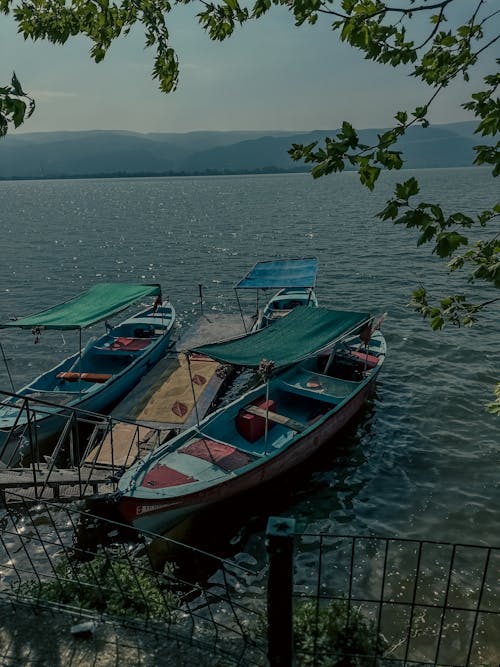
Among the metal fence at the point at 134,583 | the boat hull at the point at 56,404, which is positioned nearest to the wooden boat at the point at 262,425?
the metal fence at the point at 134,583

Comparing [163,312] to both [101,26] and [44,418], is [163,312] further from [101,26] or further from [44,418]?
[101,26]

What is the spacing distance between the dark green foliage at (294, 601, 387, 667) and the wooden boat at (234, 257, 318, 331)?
15.3 m

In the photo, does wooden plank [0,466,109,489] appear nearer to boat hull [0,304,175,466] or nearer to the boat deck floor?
the boat deck floor

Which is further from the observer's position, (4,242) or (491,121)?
(4,242)

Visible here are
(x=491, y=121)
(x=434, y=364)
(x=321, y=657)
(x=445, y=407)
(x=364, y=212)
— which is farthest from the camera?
(x=364, y=212)

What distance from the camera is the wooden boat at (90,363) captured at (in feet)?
52.5

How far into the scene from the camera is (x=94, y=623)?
20.9 feet

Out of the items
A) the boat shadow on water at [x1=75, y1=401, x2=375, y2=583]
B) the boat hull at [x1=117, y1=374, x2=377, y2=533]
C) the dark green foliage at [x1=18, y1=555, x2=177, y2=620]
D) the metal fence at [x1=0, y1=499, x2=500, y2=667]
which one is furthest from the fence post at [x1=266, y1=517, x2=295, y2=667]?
the boat hull at [x1=117, y1=374, x2=377, y2=533]

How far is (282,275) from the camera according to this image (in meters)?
23.4

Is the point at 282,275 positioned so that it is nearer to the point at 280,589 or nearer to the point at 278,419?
the point at 278,419

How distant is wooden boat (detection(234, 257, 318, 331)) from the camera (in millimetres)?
22084

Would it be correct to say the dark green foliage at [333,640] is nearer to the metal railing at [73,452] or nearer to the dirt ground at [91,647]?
the dirt ground at [91,647]

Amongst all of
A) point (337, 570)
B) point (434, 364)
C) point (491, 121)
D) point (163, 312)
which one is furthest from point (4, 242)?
point (491, 121)

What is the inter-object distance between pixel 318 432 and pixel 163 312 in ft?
46.3
